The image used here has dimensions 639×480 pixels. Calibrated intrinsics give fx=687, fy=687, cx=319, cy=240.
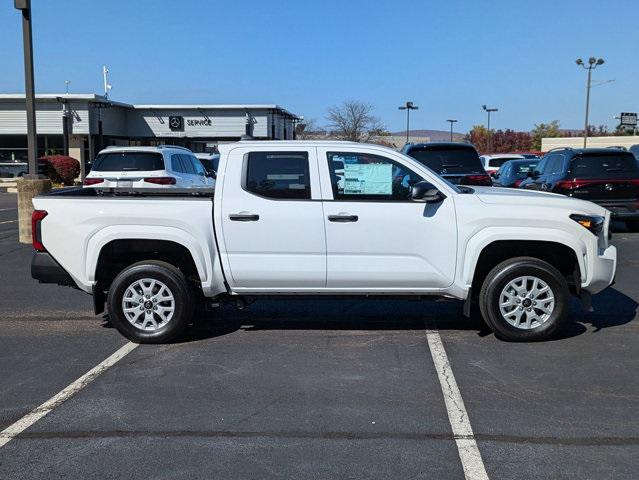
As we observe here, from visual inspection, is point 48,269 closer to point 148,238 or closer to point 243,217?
point 148,238

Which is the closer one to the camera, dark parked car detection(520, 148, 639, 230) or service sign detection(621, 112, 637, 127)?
dark parked car detection(520, 148, 639, 230)

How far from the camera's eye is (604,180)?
44.9ft

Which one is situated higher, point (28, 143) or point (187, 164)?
point (28, 143)

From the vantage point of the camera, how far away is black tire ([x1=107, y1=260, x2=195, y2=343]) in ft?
21.7

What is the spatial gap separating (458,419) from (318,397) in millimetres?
1081

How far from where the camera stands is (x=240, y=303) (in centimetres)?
696

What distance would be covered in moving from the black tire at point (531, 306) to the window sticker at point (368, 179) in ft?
4.33

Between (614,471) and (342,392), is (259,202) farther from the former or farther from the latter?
(614,471)

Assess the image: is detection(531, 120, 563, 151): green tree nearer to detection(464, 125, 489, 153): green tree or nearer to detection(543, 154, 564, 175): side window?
detection(464, 125, 489, 153): green tree

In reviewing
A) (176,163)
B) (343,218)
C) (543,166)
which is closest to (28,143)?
(176,163)

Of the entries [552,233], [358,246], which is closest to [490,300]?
[552,233]

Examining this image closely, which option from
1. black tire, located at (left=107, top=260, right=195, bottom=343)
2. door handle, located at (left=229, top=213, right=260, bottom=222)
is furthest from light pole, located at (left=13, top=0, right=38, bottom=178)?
door handle, located at (left=229, top=213, right=260, bottom=222)

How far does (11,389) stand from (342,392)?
8.67 feet

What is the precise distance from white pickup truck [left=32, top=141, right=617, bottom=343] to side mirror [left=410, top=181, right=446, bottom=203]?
3cm
